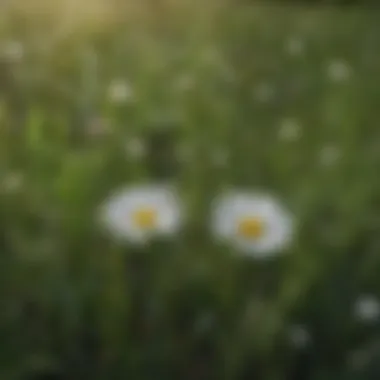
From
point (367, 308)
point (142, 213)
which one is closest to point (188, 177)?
point (142, 213)

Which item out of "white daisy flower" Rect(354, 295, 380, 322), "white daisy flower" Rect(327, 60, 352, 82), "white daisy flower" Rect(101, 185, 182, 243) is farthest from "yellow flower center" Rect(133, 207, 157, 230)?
"white daisy flower" Rect(327, 60, 352, 82)

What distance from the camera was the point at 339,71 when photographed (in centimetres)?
126

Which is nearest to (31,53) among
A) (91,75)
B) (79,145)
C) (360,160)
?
(91,75)

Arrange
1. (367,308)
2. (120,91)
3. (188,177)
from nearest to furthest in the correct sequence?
(367,308), (188,177), (120,91)

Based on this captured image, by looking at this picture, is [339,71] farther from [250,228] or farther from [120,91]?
[250,228]

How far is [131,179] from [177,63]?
0.25 m

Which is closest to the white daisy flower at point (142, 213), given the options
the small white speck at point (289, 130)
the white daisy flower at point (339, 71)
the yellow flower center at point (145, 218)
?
the yellow flower center at point (145, 218)

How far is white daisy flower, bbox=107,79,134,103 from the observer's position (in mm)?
1173

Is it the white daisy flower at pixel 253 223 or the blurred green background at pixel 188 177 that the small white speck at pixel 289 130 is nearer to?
the blurred green background at pixel 188 177

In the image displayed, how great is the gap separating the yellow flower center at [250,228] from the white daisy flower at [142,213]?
7cm

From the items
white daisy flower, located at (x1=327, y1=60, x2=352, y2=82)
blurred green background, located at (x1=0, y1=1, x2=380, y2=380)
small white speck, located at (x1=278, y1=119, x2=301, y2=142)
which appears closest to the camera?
blurred green background, located at (x1=0, y1=1, x2=380, y2=380)

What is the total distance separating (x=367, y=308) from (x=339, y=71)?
42cm

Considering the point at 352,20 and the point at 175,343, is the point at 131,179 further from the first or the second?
the point at 352,20

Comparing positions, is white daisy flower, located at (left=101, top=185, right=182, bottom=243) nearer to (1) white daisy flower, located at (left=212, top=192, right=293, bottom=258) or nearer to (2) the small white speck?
(1) white daisy flower, located at (left=212, top=192, right=293, bottom=258)
